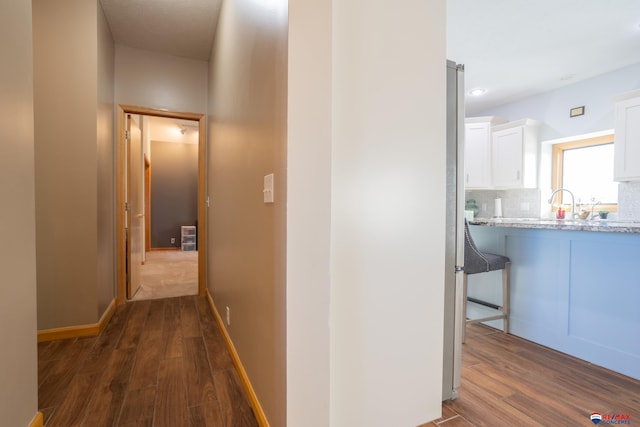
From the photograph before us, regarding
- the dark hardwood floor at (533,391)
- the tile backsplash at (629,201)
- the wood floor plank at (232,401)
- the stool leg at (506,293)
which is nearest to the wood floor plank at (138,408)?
the wood floor plank at (232,401)

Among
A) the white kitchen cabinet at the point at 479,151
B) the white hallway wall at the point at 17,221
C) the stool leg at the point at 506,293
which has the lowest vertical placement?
the stool leg at the point at 506,293

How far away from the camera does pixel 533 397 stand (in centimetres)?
174

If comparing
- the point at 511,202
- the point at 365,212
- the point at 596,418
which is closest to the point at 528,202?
the point at 511,202

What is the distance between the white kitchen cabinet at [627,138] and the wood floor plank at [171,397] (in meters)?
4.00

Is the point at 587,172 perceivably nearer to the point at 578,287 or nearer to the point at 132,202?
the point at 578,287

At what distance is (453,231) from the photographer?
1646mm

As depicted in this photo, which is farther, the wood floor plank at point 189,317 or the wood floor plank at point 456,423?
the wood floor plank at point 189,317

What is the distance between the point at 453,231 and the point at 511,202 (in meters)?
3.38

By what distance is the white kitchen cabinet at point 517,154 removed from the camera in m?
3.86

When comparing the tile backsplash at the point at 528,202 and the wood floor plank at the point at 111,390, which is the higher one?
the tile backsplash at the point at 528,202

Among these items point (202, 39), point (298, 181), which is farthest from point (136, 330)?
point (202, 39)

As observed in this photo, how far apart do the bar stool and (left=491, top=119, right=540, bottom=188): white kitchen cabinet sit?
A: 1.86m

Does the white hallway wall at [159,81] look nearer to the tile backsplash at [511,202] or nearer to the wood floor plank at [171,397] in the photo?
the wood floor plank at [171,397]

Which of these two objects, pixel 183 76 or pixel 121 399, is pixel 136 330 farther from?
pixel 183 76
